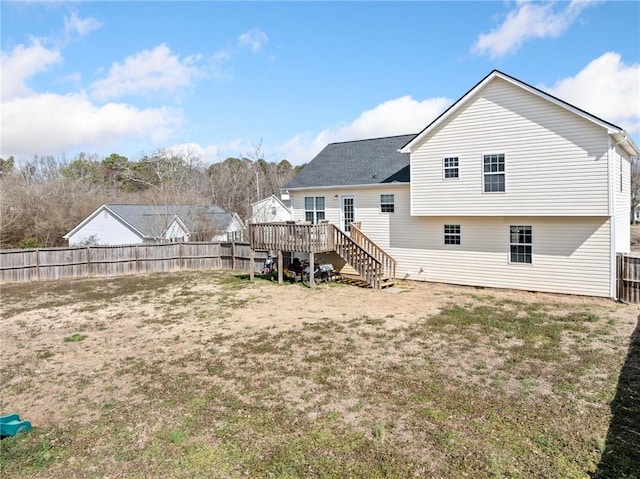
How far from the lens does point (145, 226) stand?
27047 millimetres

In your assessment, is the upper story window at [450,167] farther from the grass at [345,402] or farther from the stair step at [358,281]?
the grass at [345,402]

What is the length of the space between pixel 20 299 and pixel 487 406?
51.8 feet

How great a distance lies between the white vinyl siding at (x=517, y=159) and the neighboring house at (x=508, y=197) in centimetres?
3

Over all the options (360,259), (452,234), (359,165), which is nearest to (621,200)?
(452,234)

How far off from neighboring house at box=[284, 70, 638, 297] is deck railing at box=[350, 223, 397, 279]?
0.36 m

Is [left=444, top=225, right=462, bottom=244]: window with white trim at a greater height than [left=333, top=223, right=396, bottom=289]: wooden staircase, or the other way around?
[left=444, top=225, right=462, bottom=244]: window with white trim

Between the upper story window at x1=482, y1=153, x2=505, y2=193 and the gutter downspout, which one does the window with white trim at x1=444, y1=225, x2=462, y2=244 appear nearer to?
A: the upper story window at x1=482, y1=153, x2=505, y2=193

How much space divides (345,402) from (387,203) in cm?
1156

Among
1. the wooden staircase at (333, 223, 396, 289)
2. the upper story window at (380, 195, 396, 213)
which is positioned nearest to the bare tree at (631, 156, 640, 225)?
the upper story window at (380, 195, 396, 213)

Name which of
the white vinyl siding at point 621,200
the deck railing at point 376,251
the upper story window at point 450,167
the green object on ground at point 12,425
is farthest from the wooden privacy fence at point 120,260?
the white vinyl siding at point 621,200

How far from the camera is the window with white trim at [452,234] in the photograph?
15.1 metres

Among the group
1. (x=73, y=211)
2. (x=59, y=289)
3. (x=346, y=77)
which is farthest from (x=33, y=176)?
(x=346, y=77)

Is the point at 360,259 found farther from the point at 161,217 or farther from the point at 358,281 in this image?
the point at 161,217

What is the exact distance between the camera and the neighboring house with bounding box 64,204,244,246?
26547 millimetres
